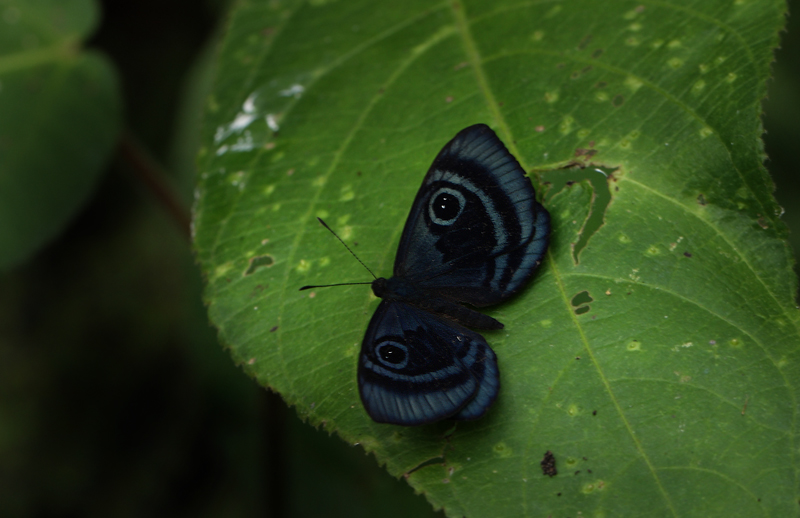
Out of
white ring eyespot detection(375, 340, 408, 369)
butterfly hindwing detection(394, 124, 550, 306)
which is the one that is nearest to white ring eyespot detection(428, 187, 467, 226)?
butterfly hindwing detection(394, 124, 550, 306)

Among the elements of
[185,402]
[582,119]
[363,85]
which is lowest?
[185,402]

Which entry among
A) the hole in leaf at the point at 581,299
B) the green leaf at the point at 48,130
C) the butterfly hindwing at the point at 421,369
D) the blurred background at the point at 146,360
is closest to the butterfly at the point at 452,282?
the butterfly hindwing at the point at 421,369

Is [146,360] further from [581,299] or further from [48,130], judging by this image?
[581,299]

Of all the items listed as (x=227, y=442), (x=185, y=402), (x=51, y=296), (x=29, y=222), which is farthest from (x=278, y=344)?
(x=51, y=296)

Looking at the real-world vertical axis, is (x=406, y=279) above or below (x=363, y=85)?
below

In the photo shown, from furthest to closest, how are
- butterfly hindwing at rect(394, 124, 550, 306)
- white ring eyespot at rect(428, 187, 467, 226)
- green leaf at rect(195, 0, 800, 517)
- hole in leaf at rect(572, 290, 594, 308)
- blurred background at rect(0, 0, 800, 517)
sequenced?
blurred background at rect(0, 0, 800, 517), white ring eyespot at rect(428, 187, 467, 226), butterfly hindwing at rect(394, 124, 550, 306), hole in leaf at rect(572, 290, 594, 308), green leaf at rect(195, 0, 800, 517)

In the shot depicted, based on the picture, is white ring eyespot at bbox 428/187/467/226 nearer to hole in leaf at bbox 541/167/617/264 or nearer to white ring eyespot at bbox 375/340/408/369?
hole in leaf at bbox 541/167/617/264

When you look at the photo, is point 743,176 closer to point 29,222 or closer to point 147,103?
point 29,222
